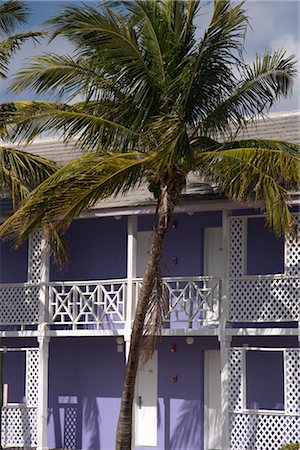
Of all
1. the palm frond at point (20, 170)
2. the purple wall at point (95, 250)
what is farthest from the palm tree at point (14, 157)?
the purple wall at point (95, 250)

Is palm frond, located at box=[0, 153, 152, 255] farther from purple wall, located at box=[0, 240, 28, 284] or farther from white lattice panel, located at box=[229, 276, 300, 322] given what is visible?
purple wall, located at box=[0, 240, 28, 284]

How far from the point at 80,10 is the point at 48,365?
31.6 ft

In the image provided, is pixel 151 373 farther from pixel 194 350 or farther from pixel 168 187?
pixel 168 187

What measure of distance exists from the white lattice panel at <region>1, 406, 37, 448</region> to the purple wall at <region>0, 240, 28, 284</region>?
11.3 feet

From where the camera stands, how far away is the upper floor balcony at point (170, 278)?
24281 mm

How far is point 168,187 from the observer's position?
22.0m

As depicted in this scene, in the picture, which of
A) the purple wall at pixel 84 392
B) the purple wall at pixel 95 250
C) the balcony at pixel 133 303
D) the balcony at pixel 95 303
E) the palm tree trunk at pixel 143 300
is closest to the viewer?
the palm tree trunk at pixel 143 300

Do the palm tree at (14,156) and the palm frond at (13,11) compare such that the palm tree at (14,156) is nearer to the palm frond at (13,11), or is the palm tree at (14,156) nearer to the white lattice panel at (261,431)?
the palm frond at (13,11)

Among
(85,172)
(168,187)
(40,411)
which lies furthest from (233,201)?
(40,411)

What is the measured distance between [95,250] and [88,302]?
2.09 metres

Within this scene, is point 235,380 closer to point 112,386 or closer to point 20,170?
point 112,386

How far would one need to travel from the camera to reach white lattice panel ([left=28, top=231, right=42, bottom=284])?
26816 millimetres

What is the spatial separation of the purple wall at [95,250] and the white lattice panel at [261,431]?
5005mm

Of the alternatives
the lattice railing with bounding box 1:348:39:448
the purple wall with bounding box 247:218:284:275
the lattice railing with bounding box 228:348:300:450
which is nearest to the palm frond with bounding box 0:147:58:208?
the lattice railing with bounding box 1:348:39:448
